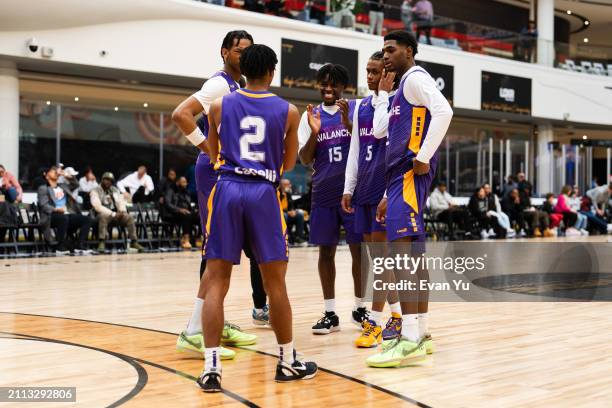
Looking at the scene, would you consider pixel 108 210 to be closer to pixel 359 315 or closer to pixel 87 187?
pixel 87 187

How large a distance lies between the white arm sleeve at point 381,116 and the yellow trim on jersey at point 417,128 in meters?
0.48

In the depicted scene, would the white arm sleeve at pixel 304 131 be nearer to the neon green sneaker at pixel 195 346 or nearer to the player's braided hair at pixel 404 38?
the player's braided hair at pixel 404 38

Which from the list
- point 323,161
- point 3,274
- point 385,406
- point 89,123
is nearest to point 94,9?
point 89,123

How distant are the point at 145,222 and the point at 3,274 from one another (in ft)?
15.3

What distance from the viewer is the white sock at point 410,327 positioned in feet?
15.1

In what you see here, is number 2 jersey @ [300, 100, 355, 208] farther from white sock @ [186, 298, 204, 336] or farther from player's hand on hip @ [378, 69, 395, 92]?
white sock @ [186, 298, 204, 336]

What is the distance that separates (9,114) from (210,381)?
12537 millimetres

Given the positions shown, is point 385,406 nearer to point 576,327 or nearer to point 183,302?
point 576,327

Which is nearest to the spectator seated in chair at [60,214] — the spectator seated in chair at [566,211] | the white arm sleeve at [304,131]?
the white arm sleeve at [304,131]

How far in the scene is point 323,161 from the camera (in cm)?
569

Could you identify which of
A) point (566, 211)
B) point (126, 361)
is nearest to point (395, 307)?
point (126, 361)

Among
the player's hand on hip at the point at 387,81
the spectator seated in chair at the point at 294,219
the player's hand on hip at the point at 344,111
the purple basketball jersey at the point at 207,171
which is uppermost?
the player's hand on hip at the point at 387,81

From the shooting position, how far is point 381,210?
15.8ft

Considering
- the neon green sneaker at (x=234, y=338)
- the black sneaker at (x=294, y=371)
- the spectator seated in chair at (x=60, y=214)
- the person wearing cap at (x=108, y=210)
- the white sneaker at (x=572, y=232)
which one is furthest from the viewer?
the white sneaker at (x=572, y=232)
